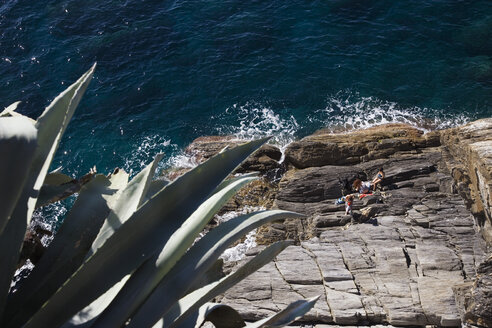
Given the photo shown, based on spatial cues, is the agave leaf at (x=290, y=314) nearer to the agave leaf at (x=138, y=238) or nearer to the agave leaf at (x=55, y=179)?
the agave leaf at (x=138, y=238)

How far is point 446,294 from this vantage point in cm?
1149

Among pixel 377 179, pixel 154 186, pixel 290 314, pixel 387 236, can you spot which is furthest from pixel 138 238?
pixel 377 179

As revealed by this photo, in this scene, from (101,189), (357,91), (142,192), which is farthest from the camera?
(357,91)

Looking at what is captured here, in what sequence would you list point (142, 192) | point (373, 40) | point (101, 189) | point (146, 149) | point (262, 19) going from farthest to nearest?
point (262, 19) → point (373, 40) → point (146, 149) → point (101, 189) → point (142, 192)

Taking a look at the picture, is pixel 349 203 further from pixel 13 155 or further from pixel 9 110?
pixel 13 155

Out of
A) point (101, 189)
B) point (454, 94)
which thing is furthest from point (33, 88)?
point (101, 189)

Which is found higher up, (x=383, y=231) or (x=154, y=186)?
(x=154, y=186)

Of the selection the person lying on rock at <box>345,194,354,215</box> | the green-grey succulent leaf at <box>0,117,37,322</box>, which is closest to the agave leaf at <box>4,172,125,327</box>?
the green-grey succulent leaf at <box>0,117,37,322</box>

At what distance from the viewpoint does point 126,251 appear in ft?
10.3

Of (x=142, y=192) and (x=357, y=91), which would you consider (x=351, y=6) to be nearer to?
(x=357, y=91)

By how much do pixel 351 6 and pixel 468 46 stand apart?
6379 mm

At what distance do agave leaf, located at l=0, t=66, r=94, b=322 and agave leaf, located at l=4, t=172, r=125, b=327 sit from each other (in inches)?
7.5

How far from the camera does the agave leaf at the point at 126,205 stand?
128 inches

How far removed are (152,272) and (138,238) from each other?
0.22 m
